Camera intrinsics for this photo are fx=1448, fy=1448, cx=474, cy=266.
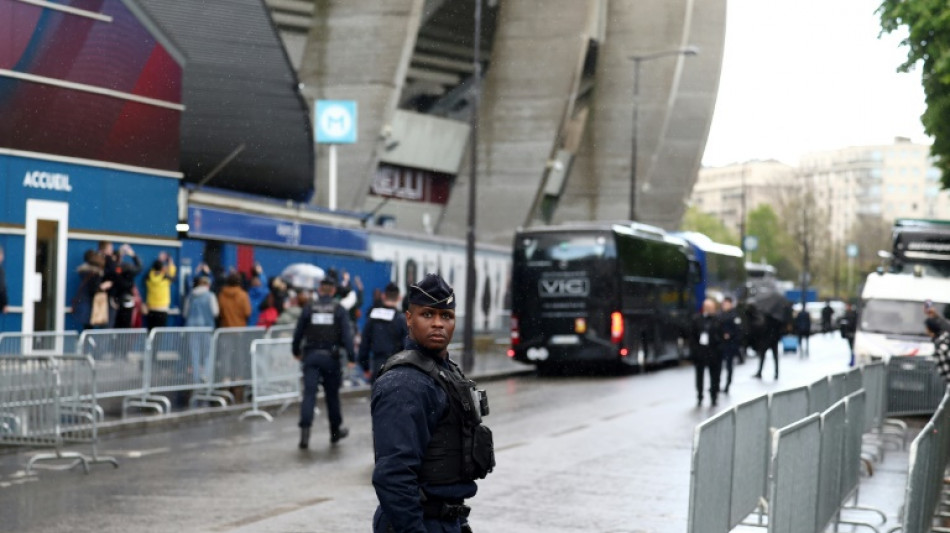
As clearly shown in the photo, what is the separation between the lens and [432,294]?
200 inches

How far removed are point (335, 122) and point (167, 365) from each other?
64.6ft

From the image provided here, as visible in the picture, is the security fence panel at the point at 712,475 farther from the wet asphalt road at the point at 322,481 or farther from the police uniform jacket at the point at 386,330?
the police uniform jacket at the point at 386,330

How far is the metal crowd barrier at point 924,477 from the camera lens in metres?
6.34

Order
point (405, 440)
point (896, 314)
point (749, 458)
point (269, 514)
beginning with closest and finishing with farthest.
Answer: point (405, 440) < point (749, 458) < point (269, 514) < point (896, 314)

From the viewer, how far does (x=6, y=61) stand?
2164 cm

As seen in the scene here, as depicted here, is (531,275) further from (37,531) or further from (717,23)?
(717,23)

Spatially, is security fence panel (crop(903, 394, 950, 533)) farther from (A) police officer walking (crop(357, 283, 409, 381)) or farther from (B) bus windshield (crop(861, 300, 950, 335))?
(B) bus windshield (crop(861, 300, 950, 335))

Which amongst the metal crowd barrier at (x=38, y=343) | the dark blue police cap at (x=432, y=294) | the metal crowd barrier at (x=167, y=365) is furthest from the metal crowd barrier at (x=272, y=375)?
the dark blue police cap at (x=432, y=294)

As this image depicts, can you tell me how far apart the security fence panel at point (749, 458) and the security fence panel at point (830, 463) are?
16.0 inches

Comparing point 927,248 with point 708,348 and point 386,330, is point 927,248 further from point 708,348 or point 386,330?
point 386,330

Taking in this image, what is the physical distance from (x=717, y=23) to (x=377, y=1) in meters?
32.7

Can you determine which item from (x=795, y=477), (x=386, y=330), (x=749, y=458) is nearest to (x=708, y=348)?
(x=386, y=330)

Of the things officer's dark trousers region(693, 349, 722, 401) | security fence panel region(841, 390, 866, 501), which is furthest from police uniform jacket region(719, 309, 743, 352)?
security fence panel region(841, 390, 866, 501)

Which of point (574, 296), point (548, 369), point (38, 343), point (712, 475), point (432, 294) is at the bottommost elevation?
point (548, 369)
